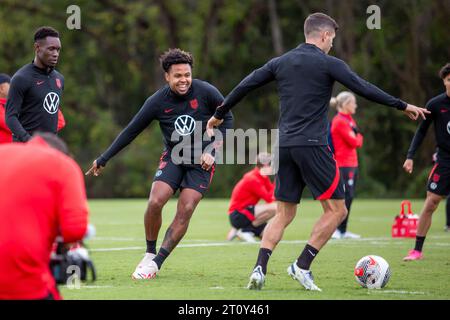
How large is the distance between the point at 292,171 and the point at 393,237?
22.4ft

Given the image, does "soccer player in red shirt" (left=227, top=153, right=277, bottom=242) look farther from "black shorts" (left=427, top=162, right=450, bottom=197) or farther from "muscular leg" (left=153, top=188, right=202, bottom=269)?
"muscular leg" (left=153, top=188, right=202, bottom=269)

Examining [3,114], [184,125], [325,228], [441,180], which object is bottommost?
[325,228]

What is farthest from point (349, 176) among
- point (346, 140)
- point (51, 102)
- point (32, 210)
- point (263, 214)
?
point (32, 210)

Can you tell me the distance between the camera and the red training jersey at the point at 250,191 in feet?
48.8

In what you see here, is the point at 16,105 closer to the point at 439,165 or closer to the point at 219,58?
the point at 439,165

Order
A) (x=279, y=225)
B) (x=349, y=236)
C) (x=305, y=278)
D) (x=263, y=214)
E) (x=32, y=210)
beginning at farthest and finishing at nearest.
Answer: (x=349, y=236) < (x=263, y=214) < (x=279, y=225) < (x=305, y=278) < (x=32, y=210)

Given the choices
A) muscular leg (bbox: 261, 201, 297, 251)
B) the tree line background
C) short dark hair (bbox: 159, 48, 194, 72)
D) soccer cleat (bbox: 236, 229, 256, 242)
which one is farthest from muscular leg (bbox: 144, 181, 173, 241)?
the tree line background

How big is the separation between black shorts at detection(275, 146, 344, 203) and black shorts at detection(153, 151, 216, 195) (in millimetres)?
1553

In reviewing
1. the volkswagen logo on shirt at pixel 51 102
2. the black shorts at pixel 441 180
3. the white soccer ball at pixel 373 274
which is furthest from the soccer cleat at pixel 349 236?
the volkswagen logo on shirt at pixel 51 102

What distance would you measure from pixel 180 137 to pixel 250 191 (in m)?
5.13

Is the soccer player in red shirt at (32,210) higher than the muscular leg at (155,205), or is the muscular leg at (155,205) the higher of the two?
the soccer player in red shirt at (32,210)

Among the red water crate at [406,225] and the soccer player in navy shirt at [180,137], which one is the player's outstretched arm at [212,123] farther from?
the red water crate at [406,225]

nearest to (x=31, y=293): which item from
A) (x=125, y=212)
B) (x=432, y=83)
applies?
(x=125, y=212)

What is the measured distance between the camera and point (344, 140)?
50.2ft
